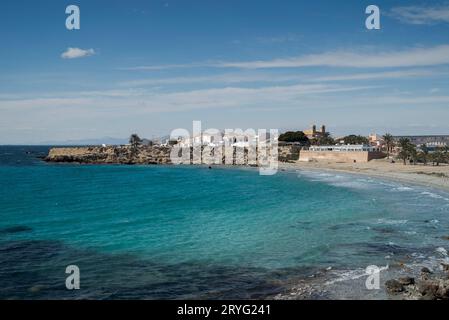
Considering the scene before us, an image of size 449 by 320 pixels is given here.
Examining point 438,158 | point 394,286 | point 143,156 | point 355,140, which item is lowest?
point 394,286

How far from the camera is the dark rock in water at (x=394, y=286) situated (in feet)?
58.7

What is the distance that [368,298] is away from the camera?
17.2m

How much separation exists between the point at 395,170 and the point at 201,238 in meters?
60.1

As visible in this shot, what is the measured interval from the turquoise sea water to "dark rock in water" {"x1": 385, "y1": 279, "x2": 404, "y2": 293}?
3.23 meters

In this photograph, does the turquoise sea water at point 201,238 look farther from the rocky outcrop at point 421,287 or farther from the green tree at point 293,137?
the green tree at point 293,137

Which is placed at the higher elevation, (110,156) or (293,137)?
(293,137)

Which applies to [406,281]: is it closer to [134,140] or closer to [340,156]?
[340,156]

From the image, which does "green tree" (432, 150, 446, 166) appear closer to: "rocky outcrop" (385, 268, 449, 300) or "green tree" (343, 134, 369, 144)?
"green tree" (343, 134, 369, 144)

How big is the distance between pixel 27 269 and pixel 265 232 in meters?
15.3

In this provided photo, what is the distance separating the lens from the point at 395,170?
264 feet

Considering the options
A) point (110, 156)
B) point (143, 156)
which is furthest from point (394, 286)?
point (110, 156)

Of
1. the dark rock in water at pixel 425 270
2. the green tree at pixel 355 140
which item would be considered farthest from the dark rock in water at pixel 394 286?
the green tree at pixel 355 140

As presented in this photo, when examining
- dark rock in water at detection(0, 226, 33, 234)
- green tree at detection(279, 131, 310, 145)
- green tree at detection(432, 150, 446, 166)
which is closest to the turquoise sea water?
dark rock in water at detection(0, 226, 33, 234)
